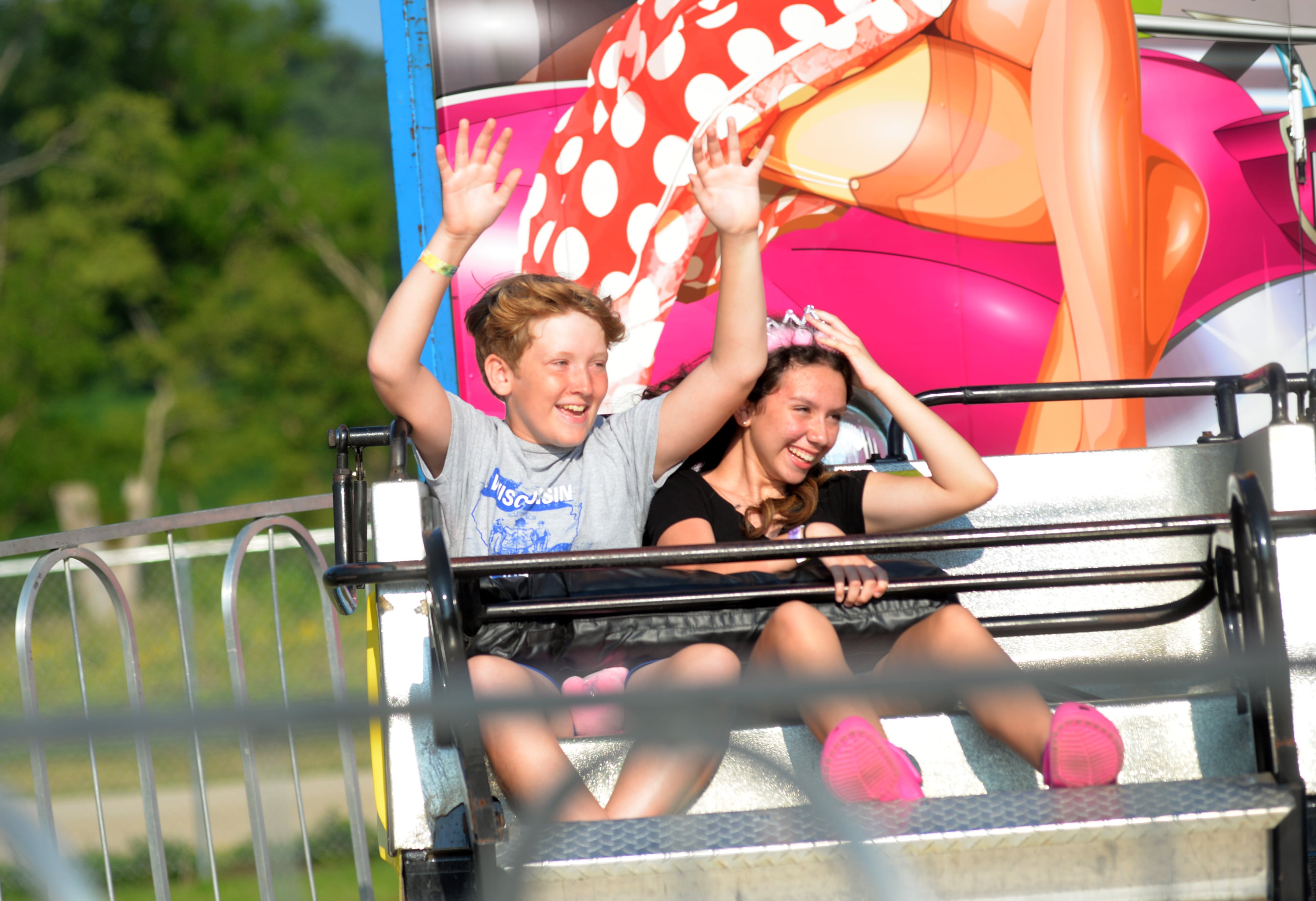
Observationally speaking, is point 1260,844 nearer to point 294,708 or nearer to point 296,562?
point 294,708

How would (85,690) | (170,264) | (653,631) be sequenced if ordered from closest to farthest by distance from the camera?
(653,631), (85,690), (170,264)

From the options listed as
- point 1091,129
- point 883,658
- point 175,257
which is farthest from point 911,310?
point 175,257

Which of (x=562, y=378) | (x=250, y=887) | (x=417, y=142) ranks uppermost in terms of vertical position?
(x=417, y=142)

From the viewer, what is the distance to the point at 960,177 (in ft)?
9.92

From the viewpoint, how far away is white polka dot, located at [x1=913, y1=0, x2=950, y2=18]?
301cm

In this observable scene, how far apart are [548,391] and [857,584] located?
26.9 inches

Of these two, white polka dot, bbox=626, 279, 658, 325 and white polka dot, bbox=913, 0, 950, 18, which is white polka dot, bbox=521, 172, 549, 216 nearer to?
white polka dot, bbox=626, 279, 658, 325

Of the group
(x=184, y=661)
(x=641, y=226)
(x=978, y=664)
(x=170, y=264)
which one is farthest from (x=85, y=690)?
(x=170, y=264)

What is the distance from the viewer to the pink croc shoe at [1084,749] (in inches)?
64.4

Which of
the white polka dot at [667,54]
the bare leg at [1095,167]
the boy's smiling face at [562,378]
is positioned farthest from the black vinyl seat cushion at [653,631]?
the white polka dot at [667,54]

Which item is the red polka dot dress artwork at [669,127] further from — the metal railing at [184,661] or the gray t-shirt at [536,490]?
the metal railing at [184,661]

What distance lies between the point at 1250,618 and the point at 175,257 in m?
16.4

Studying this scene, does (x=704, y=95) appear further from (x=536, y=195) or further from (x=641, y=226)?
(x=536, y=195)

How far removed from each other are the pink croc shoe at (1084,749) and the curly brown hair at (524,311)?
1104 mm
